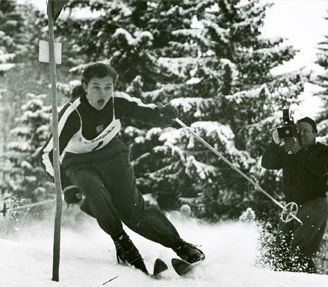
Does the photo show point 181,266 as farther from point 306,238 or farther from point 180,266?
point 306,238

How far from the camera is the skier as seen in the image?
11.8 feet

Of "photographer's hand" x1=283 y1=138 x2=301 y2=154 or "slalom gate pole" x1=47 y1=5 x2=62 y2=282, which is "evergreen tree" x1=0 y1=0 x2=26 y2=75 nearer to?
"photographer's hand" x1=283 y1=138 x2=301 y2=154

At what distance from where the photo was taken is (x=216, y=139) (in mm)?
8648

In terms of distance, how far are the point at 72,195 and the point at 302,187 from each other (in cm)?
214

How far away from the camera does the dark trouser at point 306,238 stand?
14.6 ft

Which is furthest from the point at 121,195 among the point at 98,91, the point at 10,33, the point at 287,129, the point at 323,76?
the point at 10,33

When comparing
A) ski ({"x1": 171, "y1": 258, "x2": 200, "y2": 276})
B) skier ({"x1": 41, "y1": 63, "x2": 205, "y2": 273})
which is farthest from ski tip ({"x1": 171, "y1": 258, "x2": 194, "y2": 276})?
skier ({"x1": 41, "y1": 63, "x2": 205, "y2": 273})

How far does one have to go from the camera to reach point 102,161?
12.6 feet

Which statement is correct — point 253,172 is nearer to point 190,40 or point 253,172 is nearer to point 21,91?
point 190,40

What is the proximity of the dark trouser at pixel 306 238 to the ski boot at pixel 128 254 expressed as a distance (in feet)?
5.09

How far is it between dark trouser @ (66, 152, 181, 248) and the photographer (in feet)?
4.29

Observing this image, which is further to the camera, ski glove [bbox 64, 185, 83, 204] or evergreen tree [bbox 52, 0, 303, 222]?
evergreen tree [bbox 52, 0, 303, 222]

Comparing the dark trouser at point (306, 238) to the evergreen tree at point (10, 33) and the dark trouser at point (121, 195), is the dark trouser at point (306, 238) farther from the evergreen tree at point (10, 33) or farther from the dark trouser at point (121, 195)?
the evergreen tree at point (10, 33)

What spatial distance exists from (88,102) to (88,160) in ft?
1.29
